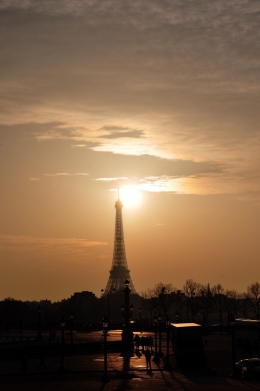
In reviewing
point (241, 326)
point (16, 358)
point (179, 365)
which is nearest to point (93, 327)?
point (241, 326)

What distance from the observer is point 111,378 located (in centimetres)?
4019

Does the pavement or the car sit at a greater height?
the car

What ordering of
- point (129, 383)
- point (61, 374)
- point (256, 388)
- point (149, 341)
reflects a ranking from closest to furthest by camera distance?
1. point (256, 388)
2. point (129, 383)
3. point (61, 374)
4. point (149, 341)

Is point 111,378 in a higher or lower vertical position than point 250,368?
lower

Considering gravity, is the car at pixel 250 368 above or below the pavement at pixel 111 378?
above

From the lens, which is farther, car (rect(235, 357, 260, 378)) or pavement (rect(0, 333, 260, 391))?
car (rect(235, 357, 260, 378))

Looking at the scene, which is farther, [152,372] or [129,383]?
[152,372]

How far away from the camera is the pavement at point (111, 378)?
114 feet

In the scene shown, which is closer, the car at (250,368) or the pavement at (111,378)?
the pavement at (111,378)

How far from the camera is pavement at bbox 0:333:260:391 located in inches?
1367

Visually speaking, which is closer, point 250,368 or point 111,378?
point 250,368

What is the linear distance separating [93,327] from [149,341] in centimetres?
5150

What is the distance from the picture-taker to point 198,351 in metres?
46.9

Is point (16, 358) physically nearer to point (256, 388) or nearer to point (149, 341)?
point (149, 341)
